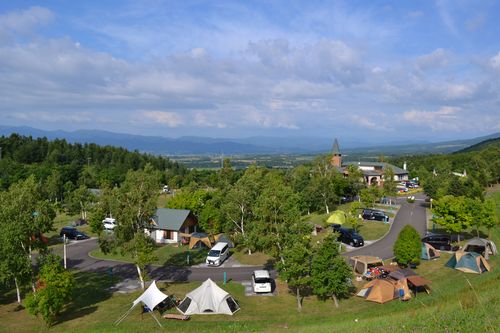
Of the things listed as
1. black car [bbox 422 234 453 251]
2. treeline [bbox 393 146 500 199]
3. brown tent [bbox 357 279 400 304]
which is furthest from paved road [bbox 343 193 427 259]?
brown tent [bbox 357 279 400 304]

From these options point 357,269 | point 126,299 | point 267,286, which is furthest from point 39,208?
point 357,269

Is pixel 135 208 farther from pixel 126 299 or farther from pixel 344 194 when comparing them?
pixel 344 194

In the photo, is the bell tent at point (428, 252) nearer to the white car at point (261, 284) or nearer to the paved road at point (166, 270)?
the white car at point (261, 284)

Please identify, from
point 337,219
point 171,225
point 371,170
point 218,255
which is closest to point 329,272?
point 218,255

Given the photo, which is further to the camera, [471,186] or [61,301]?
[471,186]

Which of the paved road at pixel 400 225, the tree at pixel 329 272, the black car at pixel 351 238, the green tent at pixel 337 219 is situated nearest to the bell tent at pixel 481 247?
the paved road at pixel 400 225

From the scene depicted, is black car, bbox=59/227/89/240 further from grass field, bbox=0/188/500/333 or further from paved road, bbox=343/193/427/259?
paved road, bbox=343/193/427/259

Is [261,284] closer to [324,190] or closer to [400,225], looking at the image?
[400,225]
